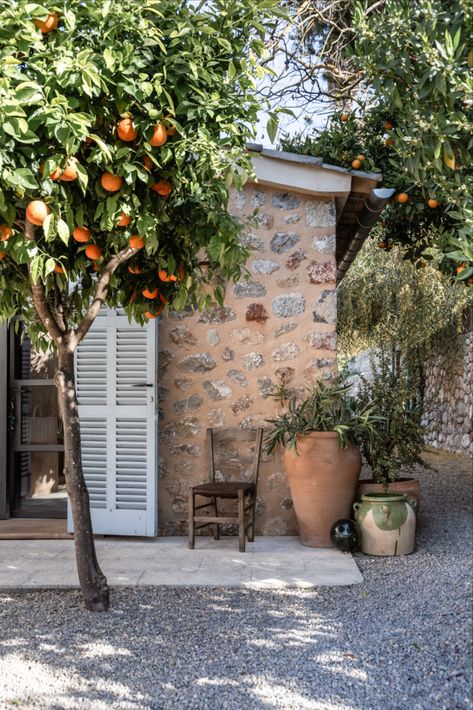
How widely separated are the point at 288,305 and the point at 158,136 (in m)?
2.84

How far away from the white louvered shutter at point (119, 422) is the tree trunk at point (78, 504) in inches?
67.9

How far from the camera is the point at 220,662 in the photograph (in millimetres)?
3129

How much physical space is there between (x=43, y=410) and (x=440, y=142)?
4800 mm

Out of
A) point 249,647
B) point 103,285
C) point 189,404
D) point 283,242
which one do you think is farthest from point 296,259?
point 249,647

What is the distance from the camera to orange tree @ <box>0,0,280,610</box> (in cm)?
279

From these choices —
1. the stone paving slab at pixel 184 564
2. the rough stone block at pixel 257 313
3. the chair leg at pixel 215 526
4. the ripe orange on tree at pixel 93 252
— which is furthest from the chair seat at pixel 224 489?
the ripe orange on tree at pixel 93 252

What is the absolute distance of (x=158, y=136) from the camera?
10.2 ft

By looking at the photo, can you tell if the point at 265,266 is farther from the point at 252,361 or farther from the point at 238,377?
the point at 238,377

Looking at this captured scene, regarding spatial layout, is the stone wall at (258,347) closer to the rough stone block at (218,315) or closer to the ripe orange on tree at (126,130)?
the rough stone block at (218,315)

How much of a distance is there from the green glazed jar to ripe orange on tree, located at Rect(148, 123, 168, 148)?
3.10 meters

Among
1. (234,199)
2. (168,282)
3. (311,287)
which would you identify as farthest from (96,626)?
(234,199)

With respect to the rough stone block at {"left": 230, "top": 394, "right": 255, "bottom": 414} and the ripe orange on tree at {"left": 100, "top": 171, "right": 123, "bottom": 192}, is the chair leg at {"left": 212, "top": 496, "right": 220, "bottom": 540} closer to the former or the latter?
Answer: the rough stone block at {"left": 230, "top": 394, "right": 255, "bottom": 414}

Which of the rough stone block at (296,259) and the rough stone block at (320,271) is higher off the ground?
the rough stone block at (296,259)

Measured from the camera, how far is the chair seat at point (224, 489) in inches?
203
